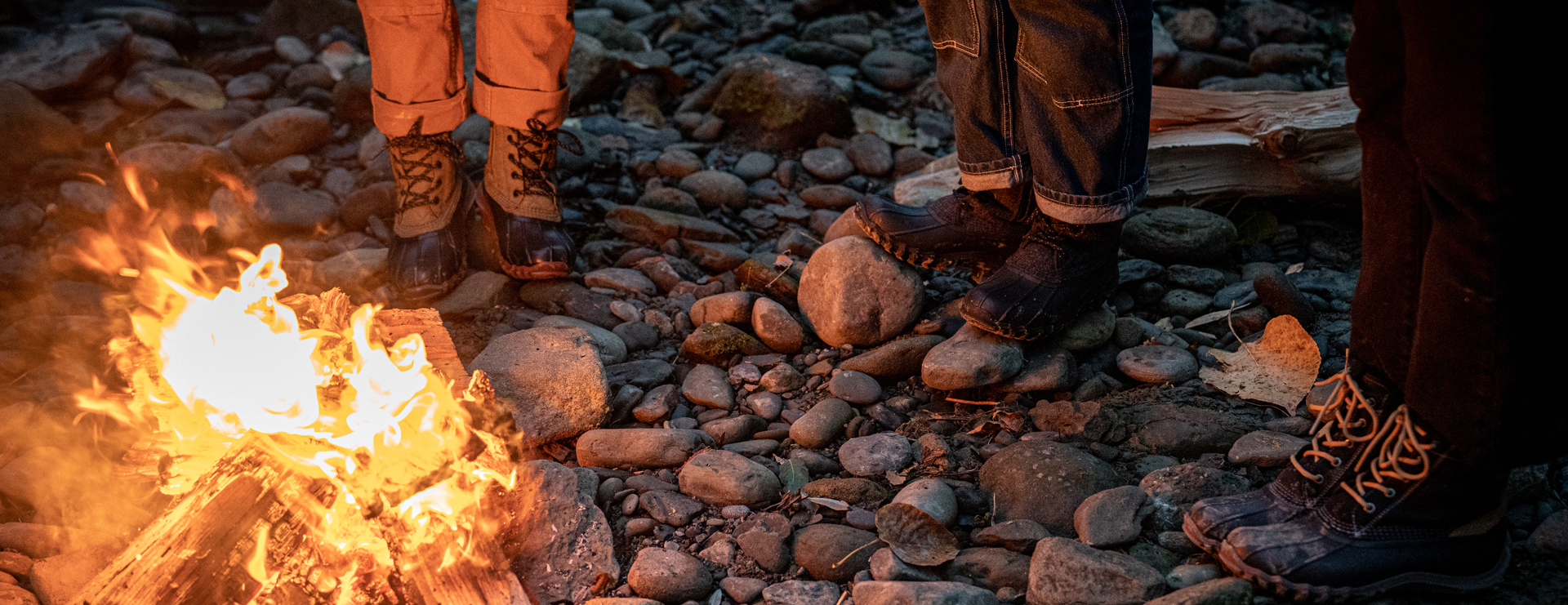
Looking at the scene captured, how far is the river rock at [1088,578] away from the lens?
5.80ft

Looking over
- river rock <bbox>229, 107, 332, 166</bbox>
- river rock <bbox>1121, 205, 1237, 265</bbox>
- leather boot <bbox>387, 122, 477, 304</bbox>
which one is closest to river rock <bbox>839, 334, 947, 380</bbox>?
river rock <bbox>1121, 205, 1237, 265</bbox>

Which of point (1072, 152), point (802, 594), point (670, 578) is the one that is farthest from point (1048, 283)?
point (670, 578)

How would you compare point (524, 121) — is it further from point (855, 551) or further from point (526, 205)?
point (855, 551)

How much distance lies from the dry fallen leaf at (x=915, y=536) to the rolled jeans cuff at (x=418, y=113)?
1994 mm

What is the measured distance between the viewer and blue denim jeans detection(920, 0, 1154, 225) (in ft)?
7.42

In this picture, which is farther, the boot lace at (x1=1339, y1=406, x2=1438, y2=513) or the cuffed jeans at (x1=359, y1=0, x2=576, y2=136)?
the cuffed jeans at (x1=359, y1=0, x2=576, y2=136)

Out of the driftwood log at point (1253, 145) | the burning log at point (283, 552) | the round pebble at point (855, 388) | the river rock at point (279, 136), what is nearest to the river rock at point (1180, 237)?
the driftwood log at point (1253, 145)

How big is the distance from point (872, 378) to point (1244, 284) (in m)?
1.31

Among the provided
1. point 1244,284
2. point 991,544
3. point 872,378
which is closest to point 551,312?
point 872,378

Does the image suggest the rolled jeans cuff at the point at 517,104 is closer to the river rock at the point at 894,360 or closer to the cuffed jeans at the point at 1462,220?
the river rock at the point at 894,360

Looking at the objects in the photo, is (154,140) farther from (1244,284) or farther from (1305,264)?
(1305,264)

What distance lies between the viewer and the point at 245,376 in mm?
1950

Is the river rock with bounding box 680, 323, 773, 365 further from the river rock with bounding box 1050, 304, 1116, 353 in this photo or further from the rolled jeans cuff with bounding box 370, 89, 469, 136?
the rolled jeans cuff with bounding box 370, 89, 469, 136

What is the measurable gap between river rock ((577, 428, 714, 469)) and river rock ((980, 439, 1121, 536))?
76cm
